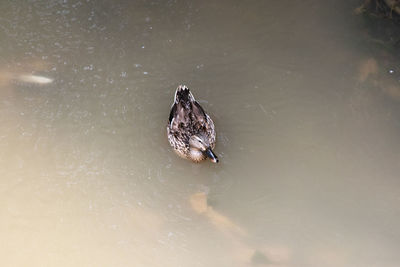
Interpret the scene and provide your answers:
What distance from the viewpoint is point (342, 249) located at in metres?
4.39

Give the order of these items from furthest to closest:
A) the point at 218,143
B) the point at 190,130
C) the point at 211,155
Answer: the point at 218,143 < the point at 190,130 < the point at 211,155

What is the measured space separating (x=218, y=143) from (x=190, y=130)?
38cm

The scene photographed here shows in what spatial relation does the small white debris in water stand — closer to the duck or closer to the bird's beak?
the duck

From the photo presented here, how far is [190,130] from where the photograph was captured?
5.05 meters

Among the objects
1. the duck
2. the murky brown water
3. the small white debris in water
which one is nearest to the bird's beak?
the duck

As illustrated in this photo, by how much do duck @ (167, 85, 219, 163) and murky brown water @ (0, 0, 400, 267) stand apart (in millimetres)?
152

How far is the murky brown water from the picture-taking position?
4.48m

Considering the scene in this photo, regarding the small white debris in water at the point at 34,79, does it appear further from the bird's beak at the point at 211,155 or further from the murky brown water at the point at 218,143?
the bird's beak at the point at 211,155

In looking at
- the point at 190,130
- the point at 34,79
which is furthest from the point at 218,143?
the point at 34,79

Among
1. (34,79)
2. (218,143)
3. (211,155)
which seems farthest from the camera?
(34,79)

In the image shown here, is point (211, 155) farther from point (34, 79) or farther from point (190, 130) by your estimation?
point (34, 79)

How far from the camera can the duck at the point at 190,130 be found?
195 inches

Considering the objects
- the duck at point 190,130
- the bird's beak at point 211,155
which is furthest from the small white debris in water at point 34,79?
the bird's beak at point 211,155

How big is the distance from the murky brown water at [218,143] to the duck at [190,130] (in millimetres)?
152
